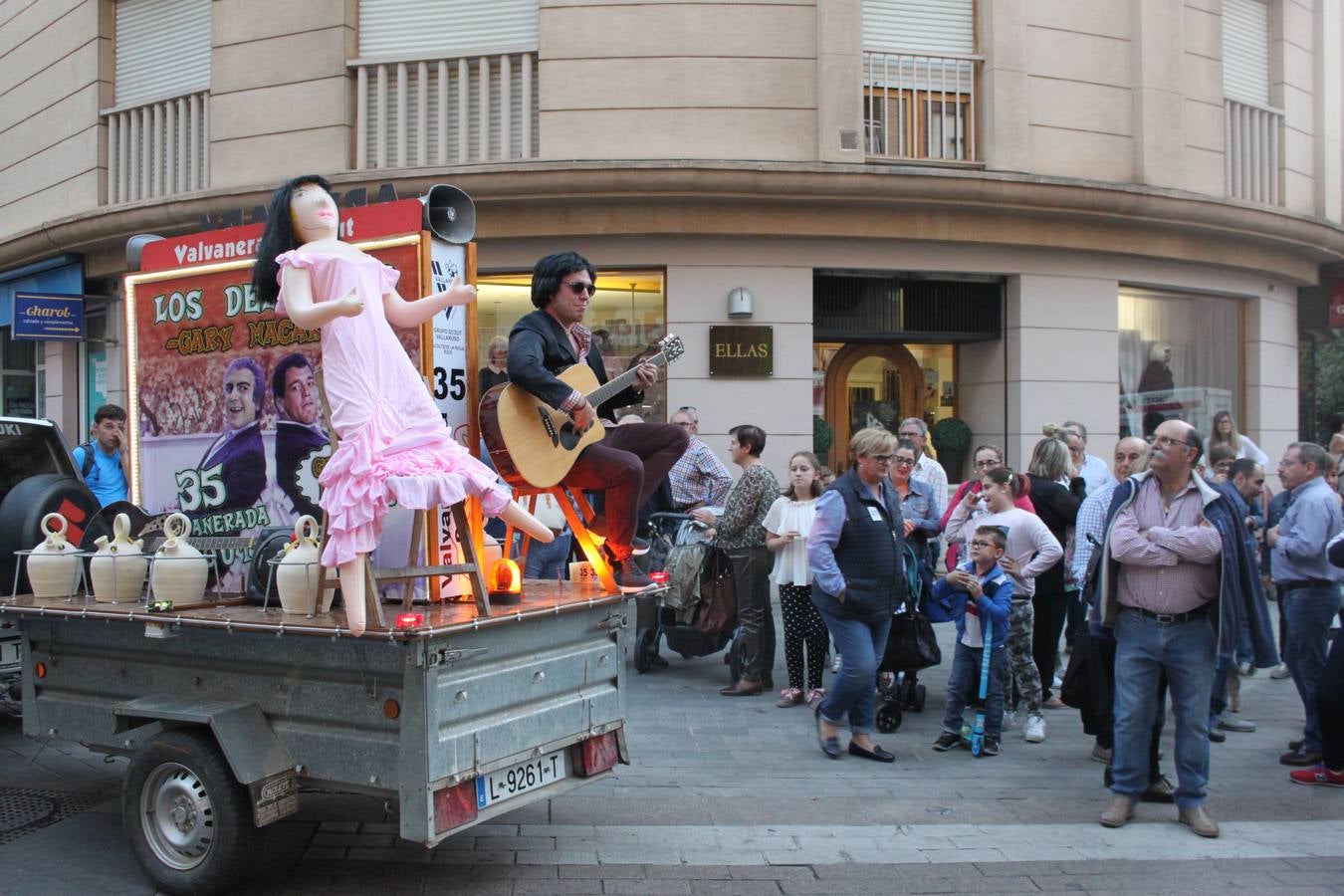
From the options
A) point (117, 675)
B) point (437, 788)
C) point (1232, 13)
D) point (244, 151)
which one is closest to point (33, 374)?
point (244, 151)

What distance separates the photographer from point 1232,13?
15039mm

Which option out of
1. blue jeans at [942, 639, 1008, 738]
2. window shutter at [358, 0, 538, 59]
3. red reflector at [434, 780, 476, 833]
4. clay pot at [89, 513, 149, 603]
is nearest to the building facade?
window shutter at [358, 0, 538, 59]

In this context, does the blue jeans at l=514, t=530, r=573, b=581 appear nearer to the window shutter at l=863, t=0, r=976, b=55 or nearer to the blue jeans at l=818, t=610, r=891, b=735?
the blue jeans at l=818, t=610, r=891, b=735

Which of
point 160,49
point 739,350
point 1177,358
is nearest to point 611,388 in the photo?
point 739,350

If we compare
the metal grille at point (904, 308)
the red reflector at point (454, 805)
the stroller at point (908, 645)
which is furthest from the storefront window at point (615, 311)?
the red reflector at point (454, 805)

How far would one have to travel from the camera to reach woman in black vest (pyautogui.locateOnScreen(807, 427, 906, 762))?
6.76m

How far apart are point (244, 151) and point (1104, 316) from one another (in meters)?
10.6

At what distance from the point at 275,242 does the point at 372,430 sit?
1.04m

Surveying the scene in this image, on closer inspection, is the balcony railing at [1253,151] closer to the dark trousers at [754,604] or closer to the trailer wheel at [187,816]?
the dark trousers at [754,604]

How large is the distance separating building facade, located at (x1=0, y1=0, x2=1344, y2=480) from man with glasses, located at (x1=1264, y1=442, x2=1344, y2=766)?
246 inches

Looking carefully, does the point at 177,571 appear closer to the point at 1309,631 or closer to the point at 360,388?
the point at 360,388

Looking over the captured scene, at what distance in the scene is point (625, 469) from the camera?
529 cm

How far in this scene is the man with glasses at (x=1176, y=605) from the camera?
5.62 meters

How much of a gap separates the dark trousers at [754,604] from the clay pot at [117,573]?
4.52 m
